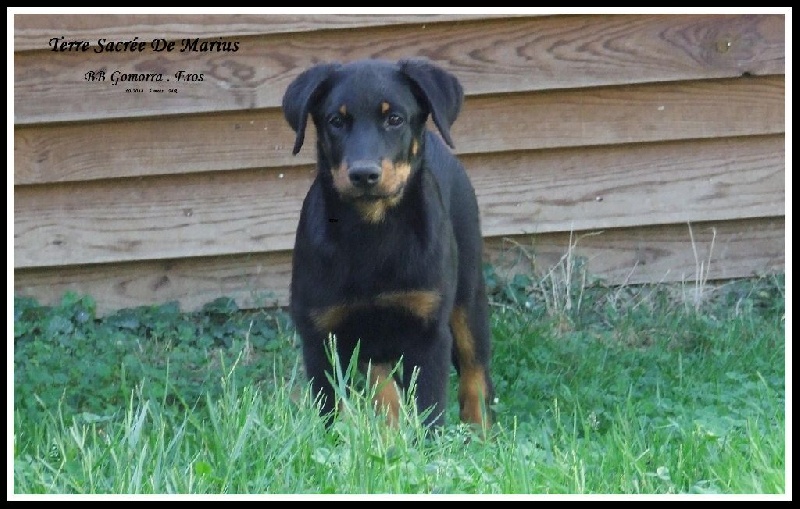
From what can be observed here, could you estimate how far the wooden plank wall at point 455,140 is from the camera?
17.6 ft

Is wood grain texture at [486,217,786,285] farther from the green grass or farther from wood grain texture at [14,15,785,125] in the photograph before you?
wood grain texture at [14,15,785,125]

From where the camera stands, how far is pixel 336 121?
391 cm

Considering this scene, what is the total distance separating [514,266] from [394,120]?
2.03 m

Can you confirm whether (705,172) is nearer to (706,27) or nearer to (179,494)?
(706,27)

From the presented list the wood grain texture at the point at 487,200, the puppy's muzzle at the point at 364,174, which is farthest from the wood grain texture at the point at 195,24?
the puppy's muzzle at the point at 364,174

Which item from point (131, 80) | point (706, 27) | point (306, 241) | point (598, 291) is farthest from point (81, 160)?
point (706, 27)

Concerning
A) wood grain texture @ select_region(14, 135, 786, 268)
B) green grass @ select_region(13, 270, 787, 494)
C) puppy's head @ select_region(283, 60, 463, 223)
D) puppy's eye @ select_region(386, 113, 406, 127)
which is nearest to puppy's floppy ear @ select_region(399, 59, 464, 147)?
puppy's head @ select_region(283, 60, 463, 223)

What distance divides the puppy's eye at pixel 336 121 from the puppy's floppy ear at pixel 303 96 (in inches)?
3.6

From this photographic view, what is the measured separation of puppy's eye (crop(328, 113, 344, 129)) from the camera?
390 cm

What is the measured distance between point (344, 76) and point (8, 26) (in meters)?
1.09

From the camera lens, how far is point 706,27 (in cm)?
544

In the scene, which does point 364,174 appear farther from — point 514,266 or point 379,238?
point 514,266

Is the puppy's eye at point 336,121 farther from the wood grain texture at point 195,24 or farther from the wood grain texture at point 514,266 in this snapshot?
the wood grain texture at point 514,266

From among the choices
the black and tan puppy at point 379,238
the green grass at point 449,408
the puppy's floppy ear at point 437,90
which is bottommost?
the green grass at point 449,408
